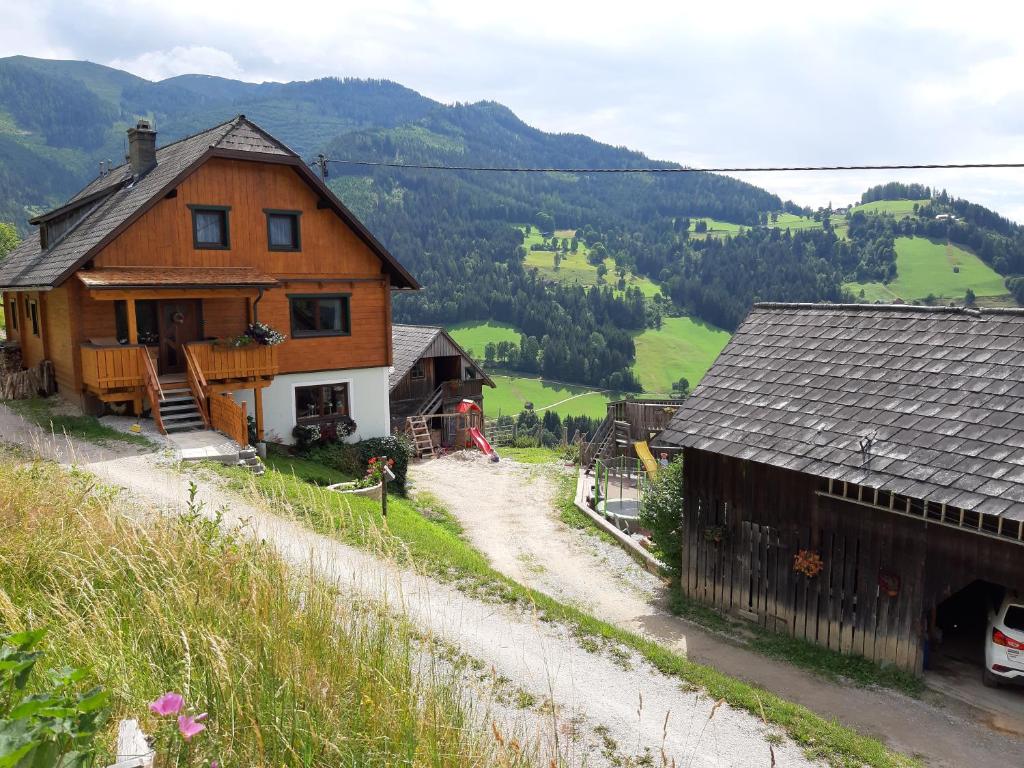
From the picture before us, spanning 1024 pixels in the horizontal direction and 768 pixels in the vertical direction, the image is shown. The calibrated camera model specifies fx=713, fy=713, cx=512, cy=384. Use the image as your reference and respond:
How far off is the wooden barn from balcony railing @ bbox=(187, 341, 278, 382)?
487 inches

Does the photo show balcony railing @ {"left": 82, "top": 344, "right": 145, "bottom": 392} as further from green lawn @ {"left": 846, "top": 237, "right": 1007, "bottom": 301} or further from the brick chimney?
green lawn @ {"left": 846, "top": 237, "right": 1007, "bottom": 301}

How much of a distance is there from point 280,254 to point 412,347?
51.3ft

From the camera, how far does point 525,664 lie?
815 cm

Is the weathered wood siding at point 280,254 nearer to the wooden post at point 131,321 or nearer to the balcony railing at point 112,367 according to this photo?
the wooden post at point 131,321

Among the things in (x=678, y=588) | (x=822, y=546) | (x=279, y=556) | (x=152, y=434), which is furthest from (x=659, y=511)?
(x=152, y=434)

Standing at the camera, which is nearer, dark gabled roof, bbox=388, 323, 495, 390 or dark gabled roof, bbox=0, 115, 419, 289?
dark gabled roof, bbox=0, 115, 419, 289

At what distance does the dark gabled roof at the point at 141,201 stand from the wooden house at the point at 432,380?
11910 millimetres

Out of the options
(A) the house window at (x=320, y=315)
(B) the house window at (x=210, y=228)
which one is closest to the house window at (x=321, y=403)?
(A) the house window at (x=320, y=315)

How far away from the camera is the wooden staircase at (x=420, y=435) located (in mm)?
33772

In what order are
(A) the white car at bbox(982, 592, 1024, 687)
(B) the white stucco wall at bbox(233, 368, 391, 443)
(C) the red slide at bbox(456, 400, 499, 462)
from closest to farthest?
(A) the white car at bbox(982, 592, 1024, 687) → (B) the white stucco wall at bbox(233, 368, 391, 443) → (C) the red slide at bbox(456, 400, 499, 462)

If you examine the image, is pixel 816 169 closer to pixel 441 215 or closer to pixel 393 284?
pixel 393 284

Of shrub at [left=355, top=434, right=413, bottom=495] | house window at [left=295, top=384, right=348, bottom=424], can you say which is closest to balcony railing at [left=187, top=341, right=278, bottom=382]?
house window at [left=295, top=384, right=348, bottom=424]

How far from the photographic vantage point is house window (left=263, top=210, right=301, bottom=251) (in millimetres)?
22469

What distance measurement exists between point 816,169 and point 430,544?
452 inches
